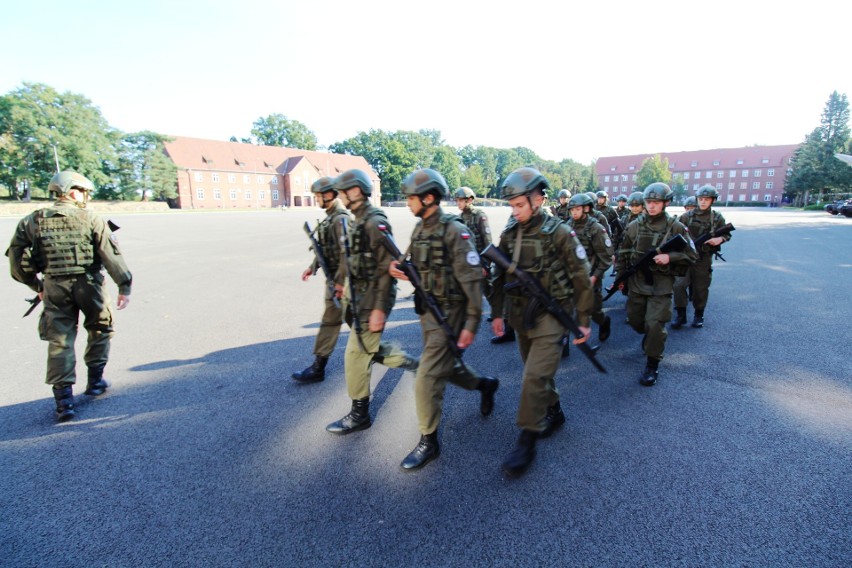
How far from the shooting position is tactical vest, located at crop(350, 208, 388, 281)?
349cm

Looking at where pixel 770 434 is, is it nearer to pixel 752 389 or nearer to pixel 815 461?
pixel 815 461

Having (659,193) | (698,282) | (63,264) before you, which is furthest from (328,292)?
(698,282)

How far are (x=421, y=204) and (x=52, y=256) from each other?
3292 millimetres

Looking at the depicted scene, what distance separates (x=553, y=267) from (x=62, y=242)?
4.18m

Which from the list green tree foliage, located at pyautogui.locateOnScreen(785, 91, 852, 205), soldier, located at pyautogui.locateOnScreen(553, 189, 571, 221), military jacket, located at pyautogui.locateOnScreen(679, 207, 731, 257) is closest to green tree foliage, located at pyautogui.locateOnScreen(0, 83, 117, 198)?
soldier, located at pyautogui.locateOnScreen(553, 189, 571, 221)

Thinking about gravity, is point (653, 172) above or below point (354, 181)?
above

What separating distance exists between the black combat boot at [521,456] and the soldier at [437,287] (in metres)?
0.55

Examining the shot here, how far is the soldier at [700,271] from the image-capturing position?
6.29 m

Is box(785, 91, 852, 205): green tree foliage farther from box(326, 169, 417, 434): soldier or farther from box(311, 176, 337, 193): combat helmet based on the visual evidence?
box(326, 169, 417, 434): soldier

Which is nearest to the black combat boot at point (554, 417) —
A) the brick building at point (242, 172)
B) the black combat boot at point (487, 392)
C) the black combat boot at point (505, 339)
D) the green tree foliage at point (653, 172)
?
the black combat boot at point (487, 392)

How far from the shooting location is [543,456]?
3.19 metres

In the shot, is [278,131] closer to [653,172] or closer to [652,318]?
[653,172]

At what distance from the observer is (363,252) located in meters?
3.51

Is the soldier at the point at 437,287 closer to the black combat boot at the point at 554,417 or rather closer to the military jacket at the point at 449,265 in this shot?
the military jacket at the point at 449,265
